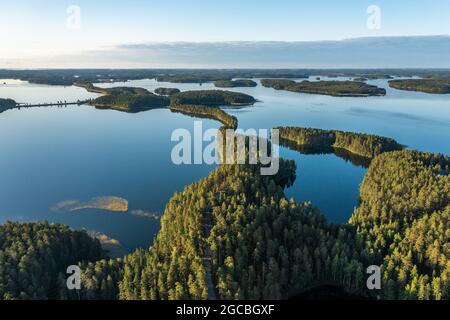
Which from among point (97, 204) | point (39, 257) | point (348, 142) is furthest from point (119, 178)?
point (348, 142)

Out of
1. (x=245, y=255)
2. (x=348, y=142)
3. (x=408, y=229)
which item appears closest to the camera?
(x=245, y=255)

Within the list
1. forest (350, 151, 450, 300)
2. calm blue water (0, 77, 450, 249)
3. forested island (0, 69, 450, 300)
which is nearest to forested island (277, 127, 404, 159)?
calm blue water (0, 77, 450, 249)

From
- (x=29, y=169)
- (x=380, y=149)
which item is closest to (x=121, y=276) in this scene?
(x=29, y=169)

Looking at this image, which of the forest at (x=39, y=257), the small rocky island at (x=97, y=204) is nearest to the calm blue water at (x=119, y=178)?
the small rocky island at (x=97, y=204)

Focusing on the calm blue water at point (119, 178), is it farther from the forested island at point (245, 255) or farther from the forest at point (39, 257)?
the forested island at point (245, 255)

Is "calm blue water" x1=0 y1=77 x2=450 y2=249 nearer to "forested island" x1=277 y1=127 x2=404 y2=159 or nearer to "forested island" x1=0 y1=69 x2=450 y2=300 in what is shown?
"forested island" x1=277 y1=127 x2=404 y2=159

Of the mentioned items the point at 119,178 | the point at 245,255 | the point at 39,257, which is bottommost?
the point at 39,257

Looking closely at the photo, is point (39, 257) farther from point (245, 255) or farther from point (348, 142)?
point (348, 142)

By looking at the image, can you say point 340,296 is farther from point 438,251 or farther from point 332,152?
point 332,152
